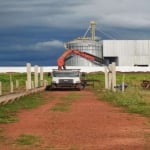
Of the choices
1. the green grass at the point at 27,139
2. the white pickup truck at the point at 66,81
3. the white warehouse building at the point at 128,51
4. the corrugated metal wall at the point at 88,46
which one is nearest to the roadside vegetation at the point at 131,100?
the green grass at the point at 27,139

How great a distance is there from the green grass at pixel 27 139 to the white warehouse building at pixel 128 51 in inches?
3891

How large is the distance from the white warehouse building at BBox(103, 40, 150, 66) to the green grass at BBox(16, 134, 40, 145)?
98.8 metres

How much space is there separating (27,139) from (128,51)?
330 feet

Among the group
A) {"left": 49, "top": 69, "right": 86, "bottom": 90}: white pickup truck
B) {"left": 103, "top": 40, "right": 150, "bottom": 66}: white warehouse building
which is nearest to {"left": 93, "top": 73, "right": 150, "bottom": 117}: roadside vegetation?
{"left": 49, "top": 69, "right": 86, "bottom": 90}: white pickup truck

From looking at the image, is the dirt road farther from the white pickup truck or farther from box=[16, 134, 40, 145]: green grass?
the white pickup truck

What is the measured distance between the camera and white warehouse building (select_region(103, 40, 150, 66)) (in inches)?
4426

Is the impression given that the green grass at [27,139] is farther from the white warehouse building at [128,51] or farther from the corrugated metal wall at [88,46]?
the corrugated metal wall at [88,46]

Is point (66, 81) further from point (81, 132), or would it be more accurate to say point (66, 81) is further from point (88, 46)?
point (88, 46)

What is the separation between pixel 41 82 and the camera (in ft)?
183

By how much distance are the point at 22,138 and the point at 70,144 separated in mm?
1472

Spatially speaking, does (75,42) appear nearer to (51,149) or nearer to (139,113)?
(139,113)

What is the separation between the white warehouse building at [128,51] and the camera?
369 ft

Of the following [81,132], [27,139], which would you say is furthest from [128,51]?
[27,139]

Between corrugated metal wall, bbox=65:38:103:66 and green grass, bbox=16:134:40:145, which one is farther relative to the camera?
corrugated metal wall, bbox=65:38:103:66
